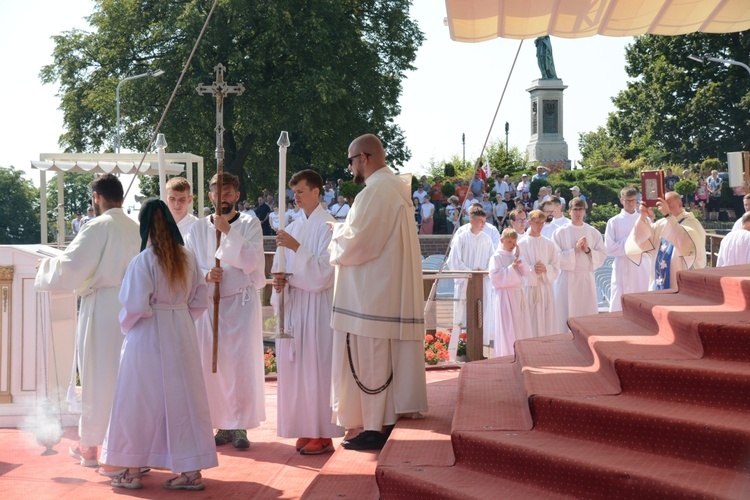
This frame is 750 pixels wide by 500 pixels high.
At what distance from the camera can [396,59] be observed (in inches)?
1522

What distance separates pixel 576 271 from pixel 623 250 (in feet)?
3.25

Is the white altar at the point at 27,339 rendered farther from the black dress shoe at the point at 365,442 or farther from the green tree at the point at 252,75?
the green tree at the point at 252,75

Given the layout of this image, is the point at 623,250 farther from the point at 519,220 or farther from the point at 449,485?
the point at 449,485

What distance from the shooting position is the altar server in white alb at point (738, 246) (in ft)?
43.3

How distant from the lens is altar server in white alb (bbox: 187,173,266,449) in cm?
754

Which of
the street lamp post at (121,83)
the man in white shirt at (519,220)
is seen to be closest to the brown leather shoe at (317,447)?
the man in white shirt at (519,220)

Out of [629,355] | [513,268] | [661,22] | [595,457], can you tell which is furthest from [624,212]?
[595,457]

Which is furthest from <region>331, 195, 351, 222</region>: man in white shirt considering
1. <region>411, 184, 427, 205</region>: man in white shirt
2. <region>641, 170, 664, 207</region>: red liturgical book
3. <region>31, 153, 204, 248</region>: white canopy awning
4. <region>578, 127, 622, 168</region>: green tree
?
<region>578, 127, 622, 168</region>: green tree

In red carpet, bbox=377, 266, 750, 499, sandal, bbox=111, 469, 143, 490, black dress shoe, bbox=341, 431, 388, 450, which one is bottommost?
sandal, bbox=111, 469, 143, 490

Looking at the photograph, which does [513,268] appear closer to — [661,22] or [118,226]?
[661,22]

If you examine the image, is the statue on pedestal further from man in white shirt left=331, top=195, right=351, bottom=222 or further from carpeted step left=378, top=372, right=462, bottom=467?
carpeted step left=378, top=372, right=462, bottom=467

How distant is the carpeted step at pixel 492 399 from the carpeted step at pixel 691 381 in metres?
0.63

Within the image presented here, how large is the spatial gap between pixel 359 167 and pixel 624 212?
843cm

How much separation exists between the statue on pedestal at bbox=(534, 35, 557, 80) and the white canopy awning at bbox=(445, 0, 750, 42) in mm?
34579
